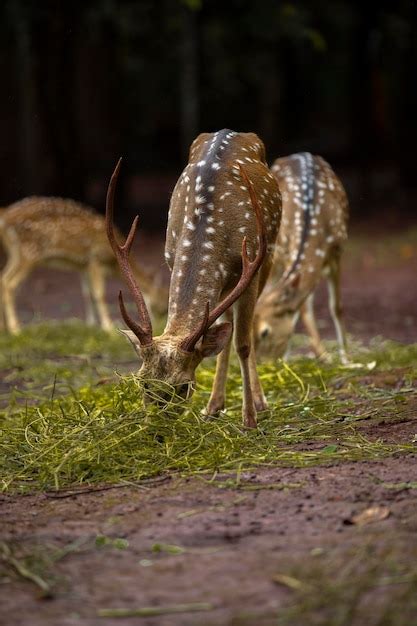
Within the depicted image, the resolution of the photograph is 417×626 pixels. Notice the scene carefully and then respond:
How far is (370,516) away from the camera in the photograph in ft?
13.4

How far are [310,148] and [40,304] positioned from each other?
585 inches

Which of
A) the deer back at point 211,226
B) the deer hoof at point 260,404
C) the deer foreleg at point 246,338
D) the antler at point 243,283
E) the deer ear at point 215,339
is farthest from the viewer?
Answer: the deer hoof at point 260,404

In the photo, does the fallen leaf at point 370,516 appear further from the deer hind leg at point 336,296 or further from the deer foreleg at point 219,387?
the deer hind leg at point 336,296

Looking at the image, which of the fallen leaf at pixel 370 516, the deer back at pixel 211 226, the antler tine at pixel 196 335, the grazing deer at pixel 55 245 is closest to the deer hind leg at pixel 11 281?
the grazing deer at pixel 55 245

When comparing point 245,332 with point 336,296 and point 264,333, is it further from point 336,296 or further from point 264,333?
point 336,296

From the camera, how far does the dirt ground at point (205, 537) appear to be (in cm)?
335

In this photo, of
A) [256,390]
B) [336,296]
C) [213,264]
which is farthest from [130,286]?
[336,296]

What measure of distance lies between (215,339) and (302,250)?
2873 mm

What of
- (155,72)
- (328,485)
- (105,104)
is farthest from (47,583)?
(155,72)

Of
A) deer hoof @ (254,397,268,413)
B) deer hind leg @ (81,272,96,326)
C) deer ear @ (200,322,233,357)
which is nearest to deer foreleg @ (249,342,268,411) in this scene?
deer hoof @ (254,397,268,413)

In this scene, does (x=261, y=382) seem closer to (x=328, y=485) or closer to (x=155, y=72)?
(x=328, y=485)

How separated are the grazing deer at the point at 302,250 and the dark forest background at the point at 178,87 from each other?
453 cm

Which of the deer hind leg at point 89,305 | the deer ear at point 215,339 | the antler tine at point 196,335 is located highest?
the antler tine at point 196,335

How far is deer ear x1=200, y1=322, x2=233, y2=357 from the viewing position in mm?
5559
